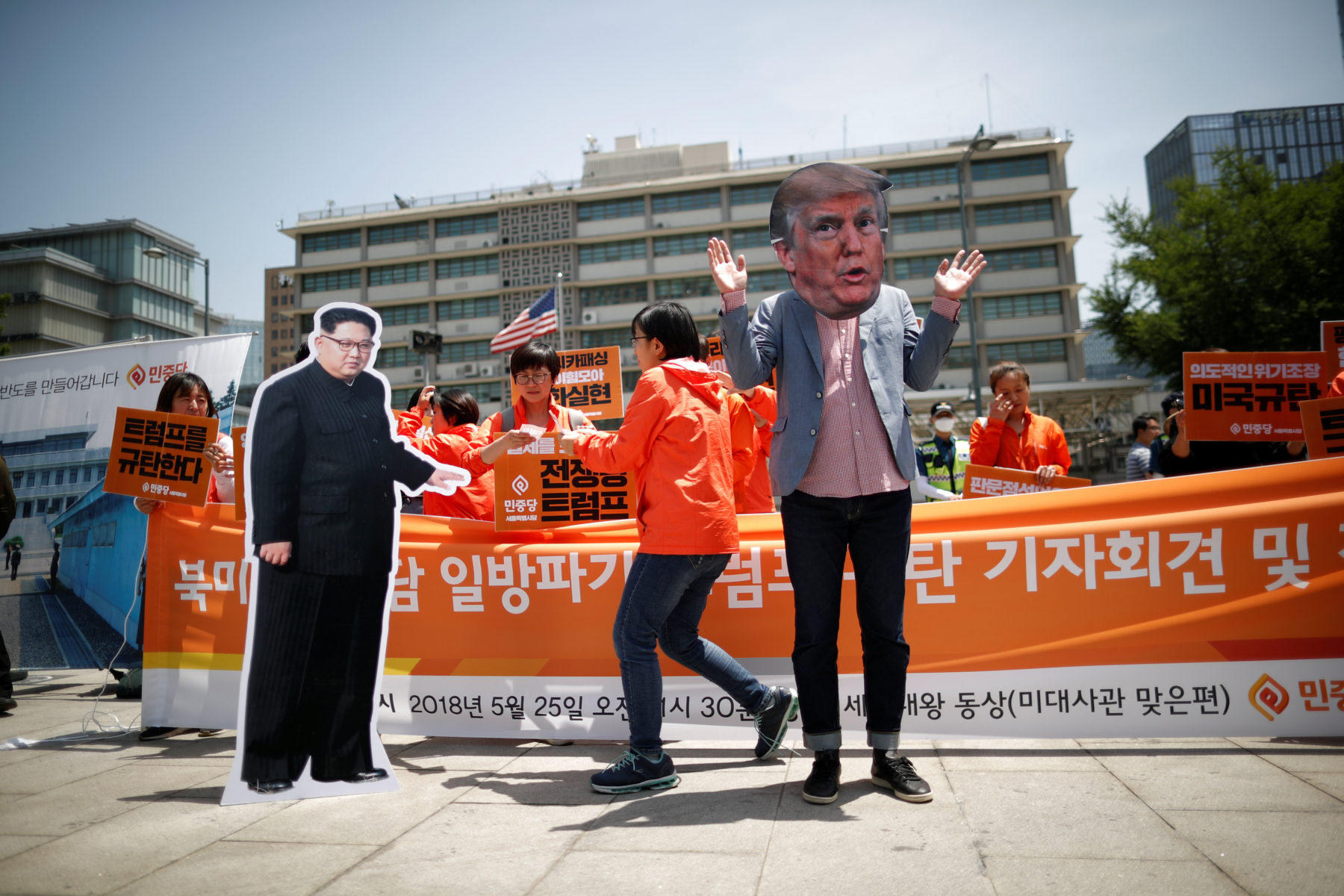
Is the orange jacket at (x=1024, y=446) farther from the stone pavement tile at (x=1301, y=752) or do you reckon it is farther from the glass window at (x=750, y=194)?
the glass window at (x=750, y=194)

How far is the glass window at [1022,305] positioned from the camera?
49.5 m

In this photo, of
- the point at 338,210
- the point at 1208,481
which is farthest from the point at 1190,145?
the point at 1208,481

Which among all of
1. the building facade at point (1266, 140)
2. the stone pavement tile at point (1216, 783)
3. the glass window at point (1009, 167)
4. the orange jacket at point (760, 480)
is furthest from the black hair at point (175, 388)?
the building facade at point (1266, 140)

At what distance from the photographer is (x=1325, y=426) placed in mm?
4156

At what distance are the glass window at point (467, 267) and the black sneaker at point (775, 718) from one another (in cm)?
5386

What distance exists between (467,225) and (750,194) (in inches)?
729

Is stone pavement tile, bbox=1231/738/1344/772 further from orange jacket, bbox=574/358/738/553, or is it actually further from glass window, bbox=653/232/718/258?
glass window, bbox=653/232/718/258

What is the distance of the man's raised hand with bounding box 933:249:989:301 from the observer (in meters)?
3.10

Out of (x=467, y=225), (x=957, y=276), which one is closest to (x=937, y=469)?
(x=957, y=276)

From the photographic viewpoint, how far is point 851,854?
2438 mm

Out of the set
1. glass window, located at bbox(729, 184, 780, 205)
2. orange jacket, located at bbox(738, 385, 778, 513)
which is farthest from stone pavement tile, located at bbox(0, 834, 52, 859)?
glass window, located at bbox(729, 184, 780, 205)

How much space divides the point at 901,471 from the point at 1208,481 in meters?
1.58

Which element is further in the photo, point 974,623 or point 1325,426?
point 1325,426

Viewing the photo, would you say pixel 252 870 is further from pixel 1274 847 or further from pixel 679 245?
pixel 679 245
